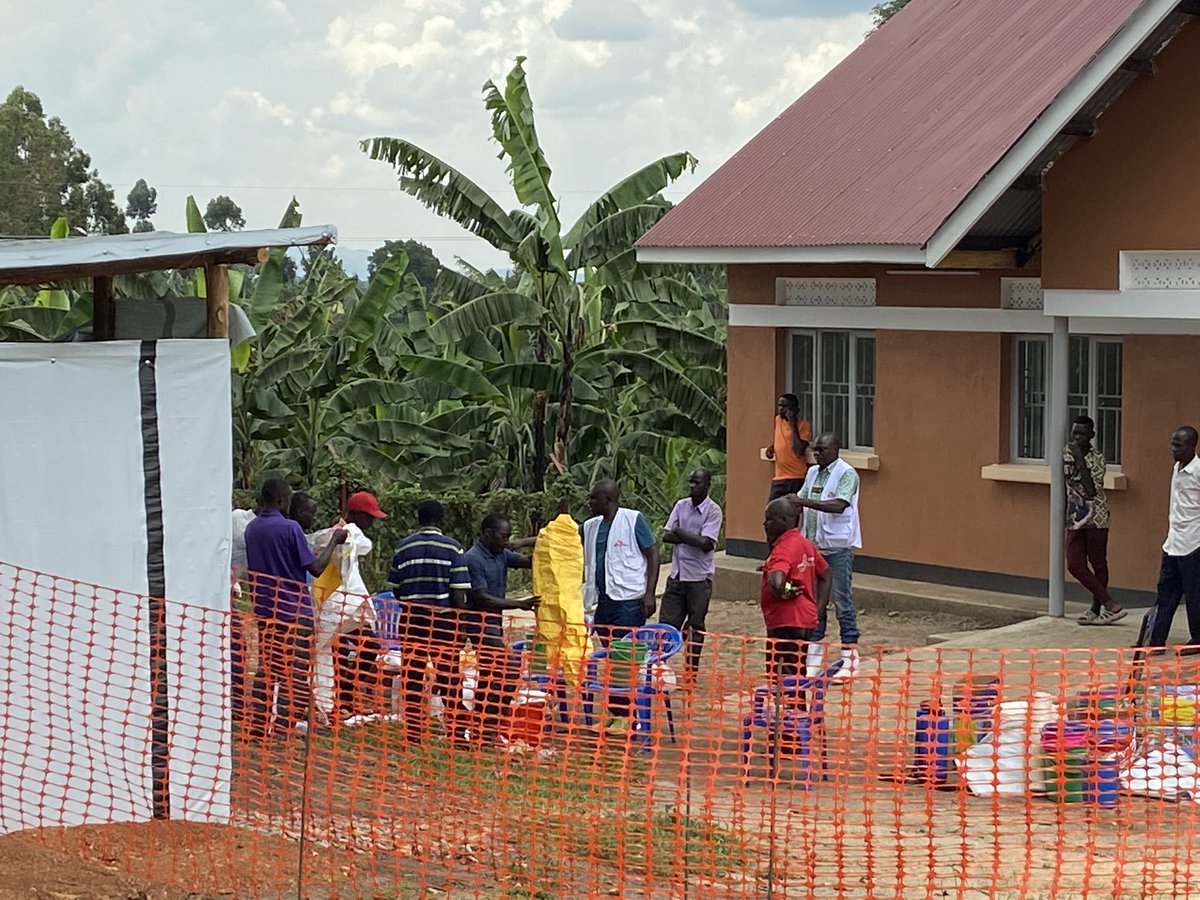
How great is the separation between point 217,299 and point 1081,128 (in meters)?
7.32

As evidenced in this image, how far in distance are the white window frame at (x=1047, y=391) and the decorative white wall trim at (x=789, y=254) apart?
1294 mm

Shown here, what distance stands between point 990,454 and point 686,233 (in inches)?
140

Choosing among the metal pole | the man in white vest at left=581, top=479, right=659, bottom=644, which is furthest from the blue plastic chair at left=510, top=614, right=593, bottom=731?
the metal pole

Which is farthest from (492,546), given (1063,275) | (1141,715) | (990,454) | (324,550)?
(990,454)

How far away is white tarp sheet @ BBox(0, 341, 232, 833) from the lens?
8.09 meters

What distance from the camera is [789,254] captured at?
15531 mm

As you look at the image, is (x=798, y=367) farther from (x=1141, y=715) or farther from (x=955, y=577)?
(x=1141, y=715)

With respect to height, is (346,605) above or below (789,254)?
below

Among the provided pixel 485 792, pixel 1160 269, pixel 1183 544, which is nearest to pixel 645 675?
pixel 485 792

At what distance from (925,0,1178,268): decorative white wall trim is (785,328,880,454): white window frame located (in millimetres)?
3079

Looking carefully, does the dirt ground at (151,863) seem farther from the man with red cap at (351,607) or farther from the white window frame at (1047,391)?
the white window frame at (1047,391)

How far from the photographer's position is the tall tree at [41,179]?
48500 mm

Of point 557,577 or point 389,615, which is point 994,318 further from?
point 389,615

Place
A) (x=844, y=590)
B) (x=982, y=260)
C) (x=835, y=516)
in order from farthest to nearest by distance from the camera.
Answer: (x=982, y=260) < (x=844, y=590) < (x=835, y=516)
